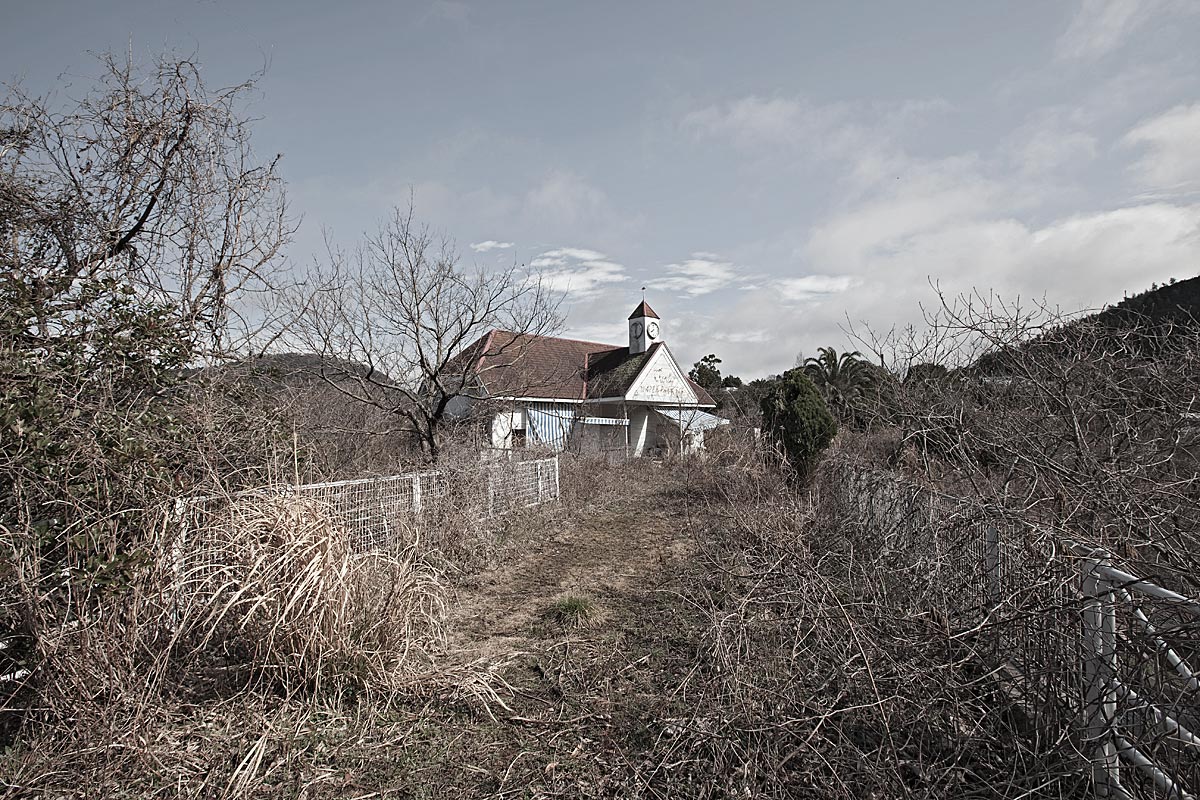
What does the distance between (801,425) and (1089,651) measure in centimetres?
1090

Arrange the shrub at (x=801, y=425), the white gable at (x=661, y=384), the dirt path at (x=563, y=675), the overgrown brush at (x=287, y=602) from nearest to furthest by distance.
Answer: the dirt path at (x=563, y=675), the overgrown brush at (x=287, y=602), the shrub at (x=801, y=425), the white gable at (x=661, y=384)

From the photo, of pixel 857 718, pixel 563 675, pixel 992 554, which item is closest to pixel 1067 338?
pixel 992 554

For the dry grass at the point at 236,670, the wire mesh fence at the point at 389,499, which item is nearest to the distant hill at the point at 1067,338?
the dry grass at the point at 236,670

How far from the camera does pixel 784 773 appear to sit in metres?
3.05

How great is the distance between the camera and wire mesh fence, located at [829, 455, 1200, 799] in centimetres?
226

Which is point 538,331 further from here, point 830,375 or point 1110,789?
point 830,375

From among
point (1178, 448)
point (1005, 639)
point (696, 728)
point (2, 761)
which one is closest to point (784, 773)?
point (696, 728)

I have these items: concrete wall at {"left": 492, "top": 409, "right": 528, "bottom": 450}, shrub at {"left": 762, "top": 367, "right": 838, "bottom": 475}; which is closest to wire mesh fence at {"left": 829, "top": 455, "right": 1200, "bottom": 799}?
concrete wall at {"left": 492, "top": 409, "right": 528, "bottom": 450}

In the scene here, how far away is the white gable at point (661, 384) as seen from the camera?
24375 millimetres

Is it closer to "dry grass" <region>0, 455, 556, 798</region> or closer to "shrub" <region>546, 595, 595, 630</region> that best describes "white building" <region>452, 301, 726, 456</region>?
"shrub" <region>546, 595, 595, 630</region>

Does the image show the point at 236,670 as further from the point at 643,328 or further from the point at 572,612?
the point at 643,328

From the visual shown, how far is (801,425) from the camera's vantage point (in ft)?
43.6

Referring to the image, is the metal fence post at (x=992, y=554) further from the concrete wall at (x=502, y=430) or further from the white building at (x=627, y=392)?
the white building at (x=627, y=392)

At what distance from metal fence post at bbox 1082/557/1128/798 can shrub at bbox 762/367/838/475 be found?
415 inches
